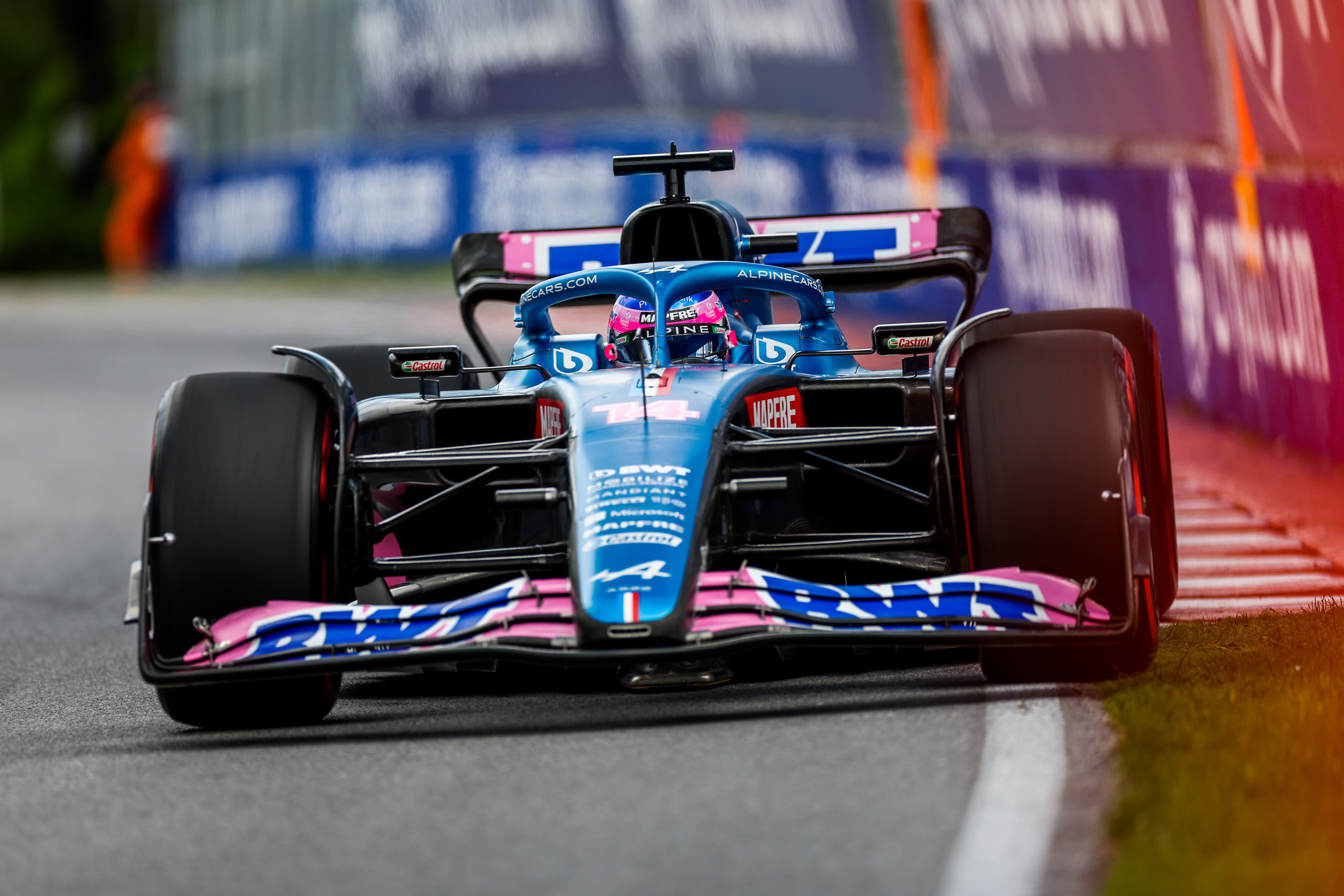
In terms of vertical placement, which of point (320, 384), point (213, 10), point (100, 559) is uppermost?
point (213, 10)

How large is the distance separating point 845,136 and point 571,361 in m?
12.9

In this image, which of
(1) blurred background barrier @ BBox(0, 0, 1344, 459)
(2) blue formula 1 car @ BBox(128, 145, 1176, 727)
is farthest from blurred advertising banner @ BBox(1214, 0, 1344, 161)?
(2) blue formula 1 car @ BBox(128, 145, 1176, 727)

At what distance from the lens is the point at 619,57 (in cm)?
2473

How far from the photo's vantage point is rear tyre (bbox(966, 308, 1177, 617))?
22.4 ft

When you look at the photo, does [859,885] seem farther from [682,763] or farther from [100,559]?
[100,559]

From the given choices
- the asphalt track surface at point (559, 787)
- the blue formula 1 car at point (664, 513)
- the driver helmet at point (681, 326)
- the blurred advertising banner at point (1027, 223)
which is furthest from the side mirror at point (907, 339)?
the blurred advertising banner at point (1027, 223)

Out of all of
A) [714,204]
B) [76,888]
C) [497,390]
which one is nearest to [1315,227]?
[714,204]

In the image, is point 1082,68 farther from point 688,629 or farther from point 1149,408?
point 688,629

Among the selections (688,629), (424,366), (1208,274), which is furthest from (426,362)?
(1208,274)

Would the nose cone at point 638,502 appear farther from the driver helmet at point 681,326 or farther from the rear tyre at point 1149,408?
the rear tyre at point 1149,408

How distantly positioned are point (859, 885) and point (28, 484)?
10.4m

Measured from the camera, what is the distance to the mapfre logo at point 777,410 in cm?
658

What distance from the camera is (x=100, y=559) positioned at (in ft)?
34.3

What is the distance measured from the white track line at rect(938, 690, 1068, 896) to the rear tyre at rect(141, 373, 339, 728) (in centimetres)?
195
